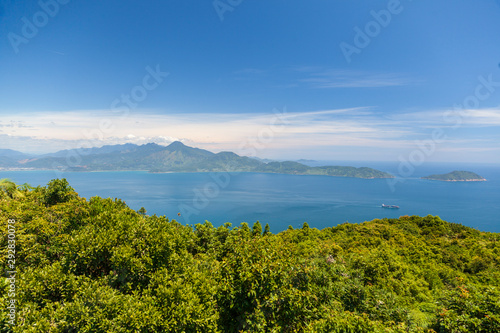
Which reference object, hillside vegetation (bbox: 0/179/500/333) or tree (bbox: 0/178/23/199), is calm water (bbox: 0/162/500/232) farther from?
hillside vegetation (bbox: 0/179/500/333)

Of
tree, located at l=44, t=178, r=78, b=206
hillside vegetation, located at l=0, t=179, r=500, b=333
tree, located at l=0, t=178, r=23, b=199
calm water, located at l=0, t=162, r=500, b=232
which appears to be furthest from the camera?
calm water, located at l=0, t=162, r=500, b=232

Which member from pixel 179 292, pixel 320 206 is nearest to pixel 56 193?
pixel 179 292

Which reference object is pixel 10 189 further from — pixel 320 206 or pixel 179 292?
pixel 320 206

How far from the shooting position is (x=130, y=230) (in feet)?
30.8

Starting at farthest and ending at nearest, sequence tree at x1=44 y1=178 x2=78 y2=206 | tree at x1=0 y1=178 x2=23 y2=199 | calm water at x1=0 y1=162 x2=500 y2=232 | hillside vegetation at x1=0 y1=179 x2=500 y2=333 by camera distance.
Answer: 1. calm water at x1=0 y1=162 x2=500 y2=232
2. tree at x1=0 y1=178 x2=23 y2=199
3. tree at x1=44 y1=178 x2=78 y2=206
4. hillside vegetation at x1=0 y1=179 x2=500 y2=333

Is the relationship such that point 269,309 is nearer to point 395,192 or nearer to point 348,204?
point 348,204

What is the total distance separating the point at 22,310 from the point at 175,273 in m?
4.16

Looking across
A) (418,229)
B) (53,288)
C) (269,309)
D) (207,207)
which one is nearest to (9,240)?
(53,288)

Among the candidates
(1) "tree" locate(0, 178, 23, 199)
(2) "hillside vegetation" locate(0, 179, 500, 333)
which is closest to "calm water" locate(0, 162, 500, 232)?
(1) "tree" locate(0, 178, 23, 199)

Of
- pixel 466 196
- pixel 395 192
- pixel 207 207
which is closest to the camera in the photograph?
pixel 207 207

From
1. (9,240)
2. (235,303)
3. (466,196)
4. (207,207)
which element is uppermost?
(9,240)

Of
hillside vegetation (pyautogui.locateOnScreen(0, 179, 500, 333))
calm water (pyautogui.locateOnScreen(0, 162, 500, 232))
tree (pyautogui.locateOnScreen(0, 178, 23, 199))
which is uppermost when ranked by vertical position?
tree (pyautogui.locateOnScreen(0, 178, 23, 199))

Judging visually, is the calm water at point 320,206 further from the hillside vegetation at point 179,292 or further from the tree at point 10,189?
the hillside vegetation at point 179,292

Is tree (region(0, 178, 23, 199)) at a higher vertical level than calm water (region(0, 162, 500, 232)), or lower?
higher
